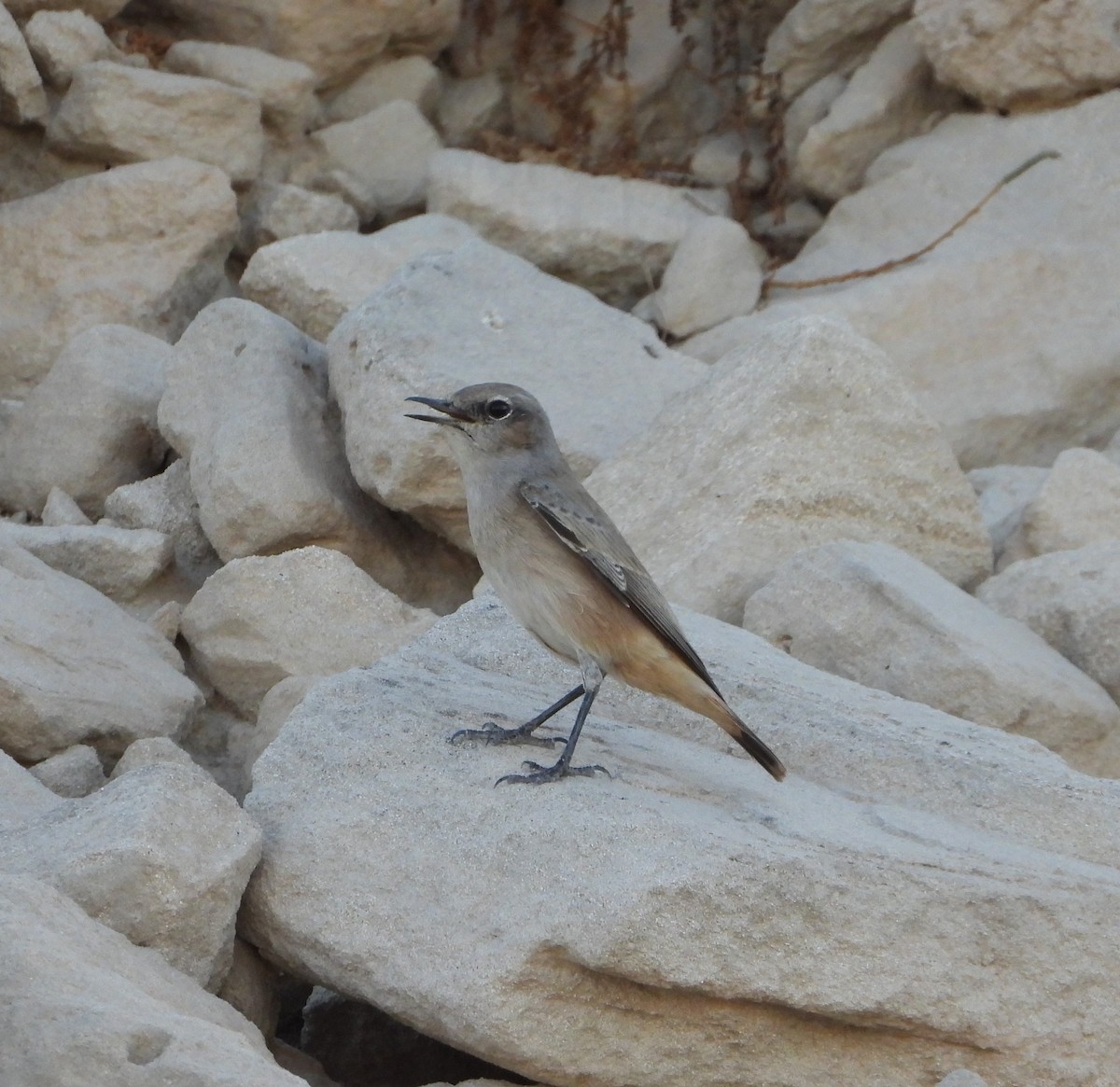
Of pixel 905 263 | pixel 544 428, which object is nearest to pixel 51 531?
pixel 544 428

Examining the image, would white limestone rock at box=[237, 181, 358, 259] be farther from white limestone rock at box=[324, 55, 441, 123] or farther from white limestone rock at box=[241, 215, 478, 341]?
white limestone rock at box=[324, 55, 441, 123]

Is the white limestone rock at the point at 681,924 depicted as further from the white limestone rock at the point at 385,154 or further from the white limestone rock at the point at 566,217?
the white limestone rock at the point at 385,154

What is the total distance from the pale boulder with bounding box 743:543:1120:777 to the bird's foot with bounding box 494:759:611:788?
1677mm

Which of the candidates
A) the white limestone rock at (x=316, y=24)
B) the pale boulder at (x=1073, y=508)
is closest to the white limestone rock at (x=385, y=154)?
the white limestone rock at (x=316, y=24)

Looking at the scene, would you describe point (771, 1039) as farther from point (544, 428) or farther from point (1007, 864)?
point (544, 428)

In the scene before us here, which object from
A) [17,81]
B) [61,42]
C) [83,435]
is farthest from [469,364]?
[61,42]

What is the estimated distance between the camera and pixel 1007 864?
4824 mm

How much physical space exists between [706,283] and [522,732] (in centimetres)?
520

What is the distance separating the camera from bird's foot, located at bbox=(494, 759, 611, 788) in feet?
16.5

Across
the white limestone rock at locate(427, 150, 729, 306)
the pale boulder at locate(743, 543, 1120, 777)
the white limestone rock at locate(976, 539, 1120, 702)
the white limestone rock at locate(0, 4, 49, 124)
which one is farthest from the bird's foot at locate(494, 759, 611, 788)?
the white limestone rock at locate(0, 4, 49, 124)

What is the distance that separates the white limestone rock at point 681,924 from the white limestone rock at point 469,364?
2401 millimetres

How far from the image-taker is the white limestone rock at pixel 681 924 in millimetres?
4434

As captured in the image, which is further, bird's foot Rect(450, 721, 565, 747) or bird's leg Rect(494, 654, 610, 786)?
bird's foot Rect(450, 721, 565, 747)

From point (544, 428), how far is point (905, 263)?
497 cm
